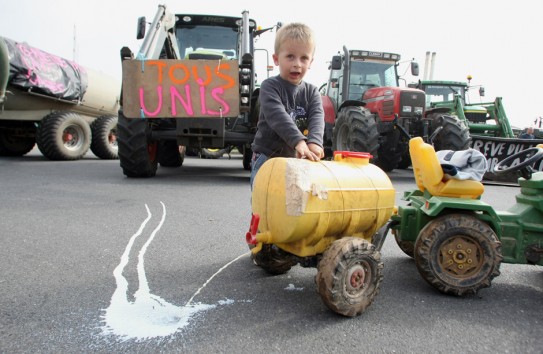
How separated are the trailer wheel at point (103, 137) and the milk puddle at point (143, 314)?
31.4 feet

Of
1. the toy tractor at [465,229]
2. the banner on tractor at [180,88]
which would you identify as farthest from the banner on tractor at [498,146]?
the toy tractor at [465,229]

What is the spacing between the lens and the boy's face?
213 cm

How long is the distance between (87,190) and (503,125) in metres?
11.1

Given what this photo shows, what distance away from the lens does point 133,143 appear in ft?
20.5

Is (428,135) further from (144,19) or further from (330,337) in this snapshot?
(330,337)

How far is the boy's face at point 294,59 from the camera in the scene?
213 cm

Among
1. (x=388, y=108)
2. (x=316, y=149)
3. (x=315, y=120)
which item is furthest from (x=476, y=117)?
(x=316, y=149)

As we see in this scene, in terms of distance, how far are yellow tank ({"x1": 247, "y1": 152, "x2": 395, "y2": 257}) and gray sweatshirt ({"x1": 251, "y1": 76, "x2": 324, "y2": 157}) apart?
7.7 inches

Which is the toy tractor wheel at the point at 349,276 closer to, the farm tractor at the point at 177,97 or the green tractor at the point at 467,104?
the farm tractor at the point at 177,97

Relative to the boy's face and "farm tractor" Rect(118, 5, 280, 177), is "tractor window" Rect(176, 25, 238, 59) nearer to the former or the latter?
"farm tractor" Rect(118, 5, 280, 177)

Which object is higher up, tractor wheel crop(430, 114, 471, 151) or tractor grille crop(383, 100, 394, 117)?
tractor grille crop(383, 100, 394, 117)

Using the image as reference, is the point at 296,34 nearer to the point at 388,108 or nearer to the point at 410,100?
the point at 388,108

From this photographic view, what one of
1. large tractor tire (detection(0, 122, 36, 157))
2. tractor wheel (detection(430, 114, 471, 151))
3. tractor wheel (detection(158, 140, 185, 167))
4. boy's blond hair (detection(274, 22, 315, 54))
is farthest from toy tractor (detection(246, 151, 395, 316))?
large tractor tire (detection(0, 122, 36, 157))

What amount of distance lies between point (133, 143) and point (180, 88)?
3.89ft
